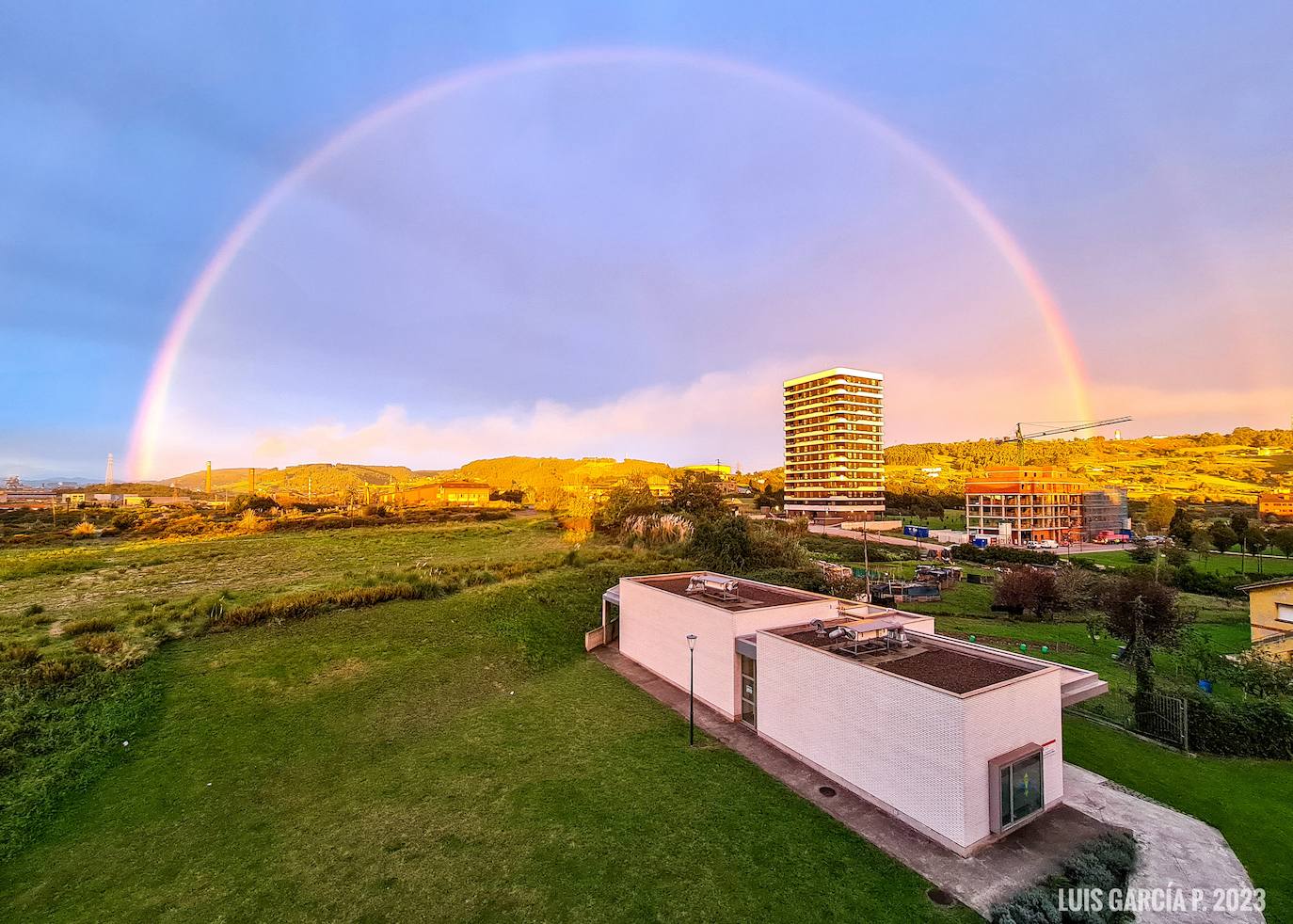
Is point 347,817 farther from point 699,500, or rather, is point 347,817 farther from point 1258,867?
point 699,500

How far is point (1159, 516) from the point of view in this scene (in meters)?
67.4

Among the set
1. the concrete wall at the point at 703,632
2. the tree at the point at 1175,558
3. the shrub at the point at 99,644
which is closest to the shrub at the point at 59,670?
the shrub at the point at 99,644

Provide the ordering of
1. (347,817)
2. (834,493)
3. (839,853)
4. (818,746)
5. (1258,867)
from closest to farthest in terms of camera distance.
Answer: (1258,867) → (839,853) → (347,817) → (818,746) → (834,493)

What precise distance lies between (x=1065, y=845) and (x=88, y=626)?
110 feet

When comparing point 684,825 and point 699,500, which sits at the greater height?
point 699,500

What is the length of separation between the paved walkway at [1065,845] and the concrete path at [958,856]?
16 millimetres

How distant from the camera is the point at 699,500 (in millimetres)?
51000

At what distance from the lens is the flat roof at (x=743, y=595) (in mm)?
17266

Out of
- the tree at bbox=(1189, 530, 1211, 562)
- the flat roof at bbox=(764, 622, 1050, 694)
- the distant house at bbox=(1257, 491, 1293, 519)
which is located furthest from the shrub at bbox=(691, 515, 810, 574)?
the distant house at bbox=(1257, 491, 1293, 519)

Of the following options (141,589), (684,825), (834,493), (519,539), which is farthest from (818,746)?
(834,493)

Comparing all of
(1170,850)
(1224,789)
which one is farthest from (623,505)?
(1170,850)

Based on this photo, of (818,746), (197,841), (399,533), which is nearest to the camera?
(197,841)

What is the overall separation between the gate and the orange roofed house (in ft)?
203

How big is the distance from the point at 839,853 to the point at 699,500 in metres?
41.7
